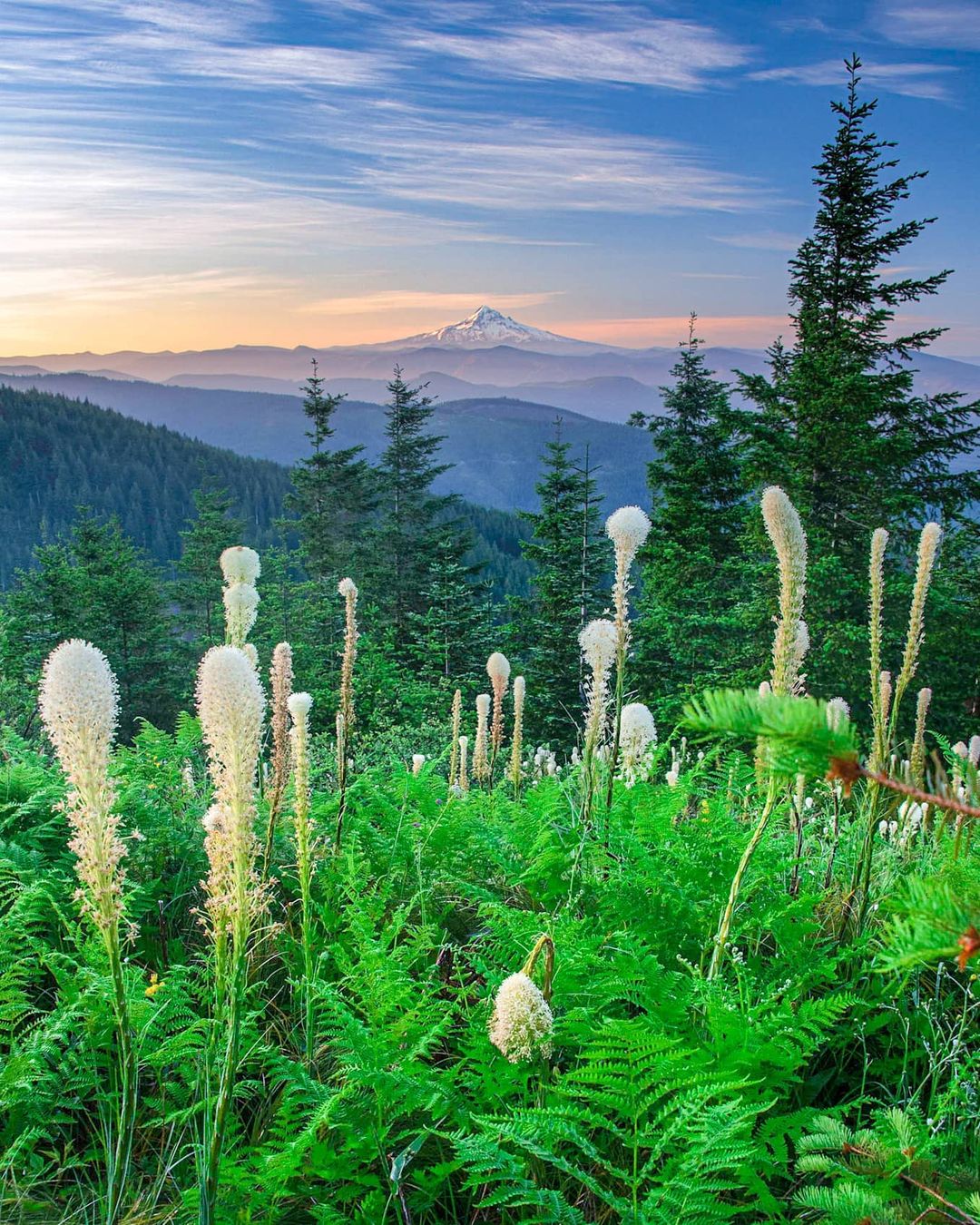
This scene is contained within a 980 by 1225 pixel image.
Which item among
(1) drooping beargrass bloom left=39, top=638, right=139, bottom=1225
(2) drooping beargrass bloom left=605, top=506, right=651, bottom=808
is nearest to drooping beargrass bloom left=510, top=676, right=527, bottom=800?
(2) drooping beargrass bloom left=605, top=506, right=651, bottom=808

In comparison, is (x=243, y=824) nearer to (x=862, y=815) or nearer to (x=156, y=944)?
(x=156, y=944)

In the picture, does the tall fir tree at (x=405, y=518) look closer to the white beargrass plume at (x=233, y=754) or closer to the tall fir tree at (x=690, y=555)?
the tall fir tree at (x=690, y=555)

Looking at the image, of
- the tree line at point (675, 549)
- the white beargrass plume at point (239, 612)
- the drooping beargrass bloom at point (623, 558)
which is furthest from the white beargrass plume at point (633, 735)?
the tree line at point (675, 549)

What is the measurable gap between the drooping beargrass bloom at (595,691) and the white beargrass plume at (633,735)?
1.16 ft

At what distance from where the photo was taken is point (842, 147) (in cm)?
2866

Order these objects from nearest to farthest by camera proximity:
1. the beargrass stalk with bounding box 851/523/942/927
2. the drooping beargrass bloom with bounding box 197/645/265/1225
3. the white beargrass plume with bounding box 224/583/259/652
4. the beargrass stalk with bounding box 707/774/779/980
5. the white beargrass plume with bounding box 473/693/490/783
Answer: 1. the drooping beargrass bloom with bounding box 197/645/265/1225
2. the beargrass stalk with bounding box 707/774/779/980
3. the beargrass stalk with bounding box 851/523/942/927
4. the white beargrass plume with bounding box 224/583/259/652
5. the white beargrass plume with bounding box 473/693/490/783

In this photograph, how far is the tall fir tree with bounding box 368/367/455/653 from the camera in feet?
161

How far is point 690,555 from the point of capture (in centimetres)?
3048

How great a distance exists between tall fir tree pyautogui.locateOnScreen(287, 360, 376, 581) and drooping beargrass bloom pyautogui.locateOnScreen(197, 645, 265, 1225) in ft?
163

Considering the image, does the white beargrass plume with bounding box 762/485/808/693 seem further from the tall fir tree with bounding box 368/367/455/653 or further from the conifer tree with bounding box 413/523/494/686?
the tall fir tree with bounding box 368/367/455/653

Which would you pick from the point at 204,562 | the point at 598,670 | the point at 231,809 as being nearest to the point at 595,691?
the point at 598,670

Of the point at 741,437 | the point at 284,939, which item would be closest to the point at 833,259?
the point at 741,437

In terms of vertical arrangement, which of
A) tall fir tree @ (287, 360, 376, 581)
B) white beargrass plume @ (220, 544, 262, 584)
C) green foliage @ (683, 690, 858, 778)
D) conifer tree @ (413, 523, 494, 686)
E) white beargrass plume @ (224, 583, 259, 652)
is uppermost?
green foliage @ (683, 690, 858, 778)

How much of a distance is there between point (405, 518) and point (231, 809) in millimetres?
50028
